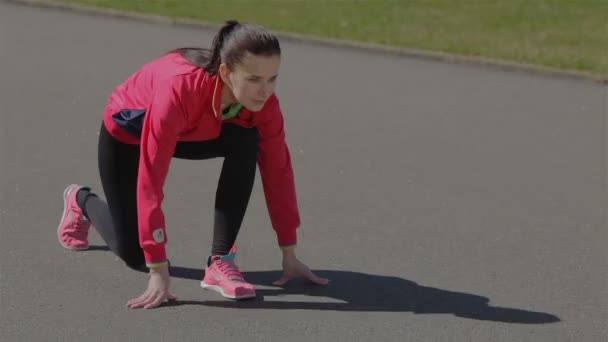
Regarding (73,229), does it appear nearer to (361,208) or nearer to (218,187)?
(218,187)

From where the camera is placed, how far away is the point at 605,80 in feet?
29.5

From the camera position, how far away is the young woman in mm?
4359

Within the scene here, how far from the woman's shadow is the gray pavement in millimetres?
12

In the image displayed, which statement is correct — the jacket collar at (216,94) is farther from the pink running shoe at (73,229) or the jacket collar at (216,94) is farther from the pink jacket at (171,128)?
the pink running shoe at (73,229)

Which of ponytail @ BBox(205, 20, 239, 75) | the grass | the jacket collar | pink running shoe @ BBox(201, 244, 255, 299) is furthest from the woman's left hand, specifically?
the grass

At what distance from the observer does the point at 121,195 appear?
4840 mm

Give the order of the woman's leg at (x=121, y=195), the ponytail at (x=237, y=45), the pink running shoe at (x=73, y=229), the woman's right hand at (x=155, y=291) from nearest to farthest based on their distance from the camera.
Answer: the ponytail at (x=237, y=45)
the woman's right hand at (x=155, y=291)
the woman's leg at (x=121, y=195)
the pink running shoe at (x=73, y=229)

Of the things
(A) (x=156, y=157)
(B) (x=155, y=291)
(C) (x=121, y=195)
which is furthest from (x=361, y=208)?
(A) (x=156, y=157)

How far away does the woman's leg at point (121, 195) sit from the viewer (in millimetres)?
4797

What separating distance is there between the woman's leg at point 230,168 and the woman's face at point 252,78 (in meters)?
0.26

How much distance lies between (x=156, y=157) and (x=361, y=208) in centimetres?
188

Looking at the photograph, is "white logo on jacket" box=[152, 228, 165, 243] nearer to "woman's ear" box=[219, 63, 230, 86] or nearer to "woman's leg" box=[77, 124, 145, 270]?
"woman's leg" box=[77, 124, 145, 270]

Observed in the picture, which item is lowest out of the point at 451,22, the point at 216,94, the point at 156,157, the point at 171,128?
the point at 156,157

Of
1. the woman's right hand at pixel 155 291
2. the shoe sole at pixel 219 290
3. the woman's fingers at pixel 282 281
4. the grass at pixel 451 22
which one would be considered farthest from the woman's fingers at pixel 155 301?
the grass at pixel 451 22
